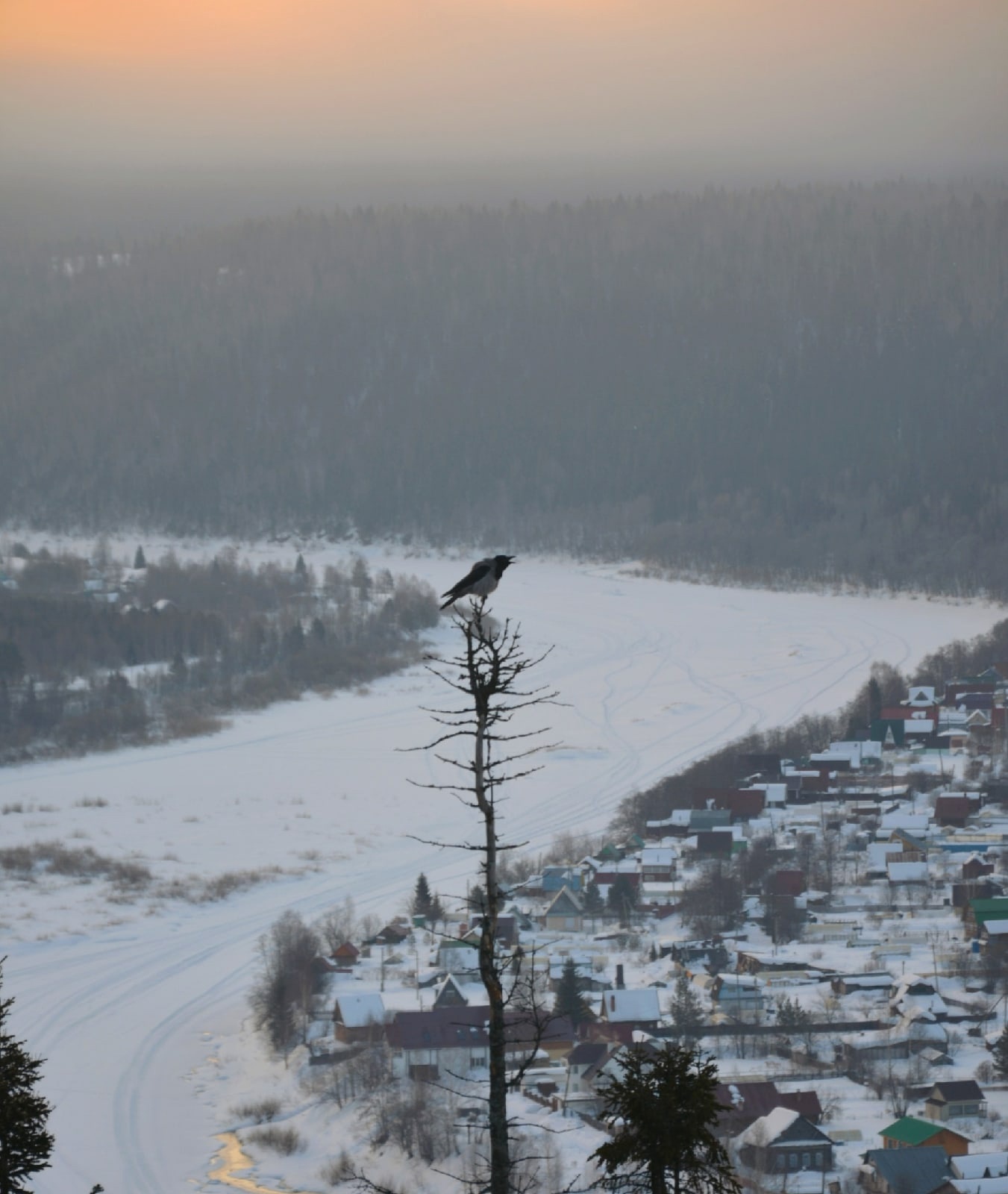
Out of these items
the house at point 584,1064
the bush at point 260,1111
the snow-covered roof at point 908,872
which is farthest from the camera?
the snow-covered roof at point 908,872

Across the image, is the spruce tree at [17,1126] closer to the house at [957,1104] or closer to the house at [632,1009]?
the house at [957,1104]

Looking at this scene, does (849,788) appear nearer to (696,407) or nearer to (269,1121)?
(269,1121)

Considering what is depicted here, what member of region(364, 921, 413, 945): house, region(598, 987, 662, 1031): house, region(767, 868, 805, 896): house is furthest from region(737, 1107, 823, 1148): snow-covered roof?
region(767, 868, 805, 896): house

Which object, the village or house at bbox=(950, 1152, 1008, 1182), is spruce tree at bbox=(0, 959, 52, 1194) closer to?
the village

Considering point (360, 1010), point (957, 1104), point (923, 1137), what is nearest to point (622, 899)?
point (360, 1010)

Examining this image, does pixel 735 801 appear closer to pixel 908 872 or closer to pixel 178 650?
pixel 908 872

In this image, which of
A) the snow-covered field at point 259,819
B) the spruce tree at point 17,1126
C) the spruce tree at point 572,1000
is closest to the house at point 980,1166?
the spruce tree at point 572,1000

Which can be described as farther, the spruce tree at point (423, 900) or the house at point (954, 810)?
the house at point (954, 810)
